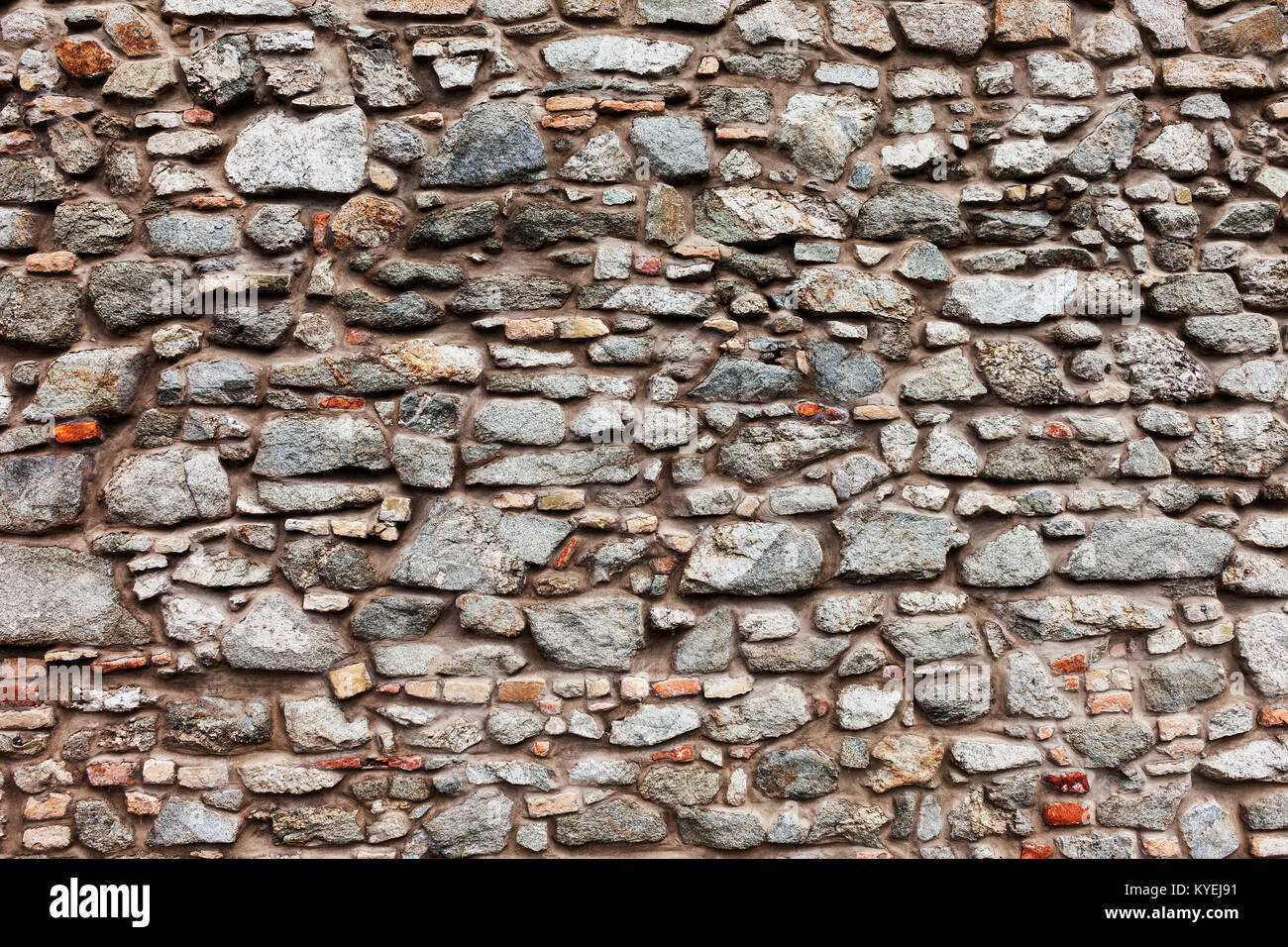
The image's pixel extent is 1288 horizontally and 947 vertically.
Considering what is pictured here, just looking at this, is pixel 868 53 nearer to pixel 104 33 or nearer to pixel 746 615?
pixel 746 615

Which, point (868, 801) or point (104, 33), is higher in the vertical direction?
point (104, 33)

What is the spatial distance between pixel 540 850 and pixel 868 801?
1010 mm

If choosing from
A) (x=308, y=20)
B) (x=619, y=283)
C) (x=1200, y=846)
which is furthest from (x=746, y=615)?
(x=308, y=20)

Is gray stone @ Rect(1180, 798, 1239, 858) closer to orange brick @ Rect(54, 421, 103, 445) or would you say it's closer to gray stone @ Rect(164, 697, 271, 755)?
gray stone @ Rect(164, 697, 271, 755)

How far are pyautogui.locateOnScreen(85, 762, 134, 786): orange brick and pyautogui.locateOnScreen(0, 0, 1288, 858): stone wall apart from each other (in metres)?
0.01

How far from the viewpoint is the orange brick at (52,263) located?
247cm

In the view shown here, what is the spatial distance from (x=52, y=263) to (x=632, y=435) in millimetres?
1842

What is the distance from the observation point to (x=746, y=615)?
2.51 m

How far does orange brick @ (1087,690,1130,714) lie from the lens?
2.57 metres

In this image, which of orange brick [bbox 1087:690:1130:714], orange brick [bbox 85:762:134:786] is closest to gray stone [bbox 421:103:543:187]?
orange brick [bbox 85:762:134:786]

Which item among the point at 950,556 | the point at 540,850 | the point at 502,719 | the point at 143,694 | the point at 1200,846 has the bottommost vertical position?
the point at 1200,846

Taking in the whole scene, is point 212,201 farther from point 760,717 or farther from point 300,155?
point 760,717

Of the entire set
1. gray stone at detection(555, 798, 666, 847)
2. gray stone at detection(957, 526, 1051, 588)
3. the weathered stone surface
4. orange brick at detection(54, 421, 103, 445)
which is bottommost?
gray stone at detection(555, 798, 666, 847)

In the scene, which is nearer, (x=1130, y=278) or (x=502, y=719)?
(x=502, y=719)
